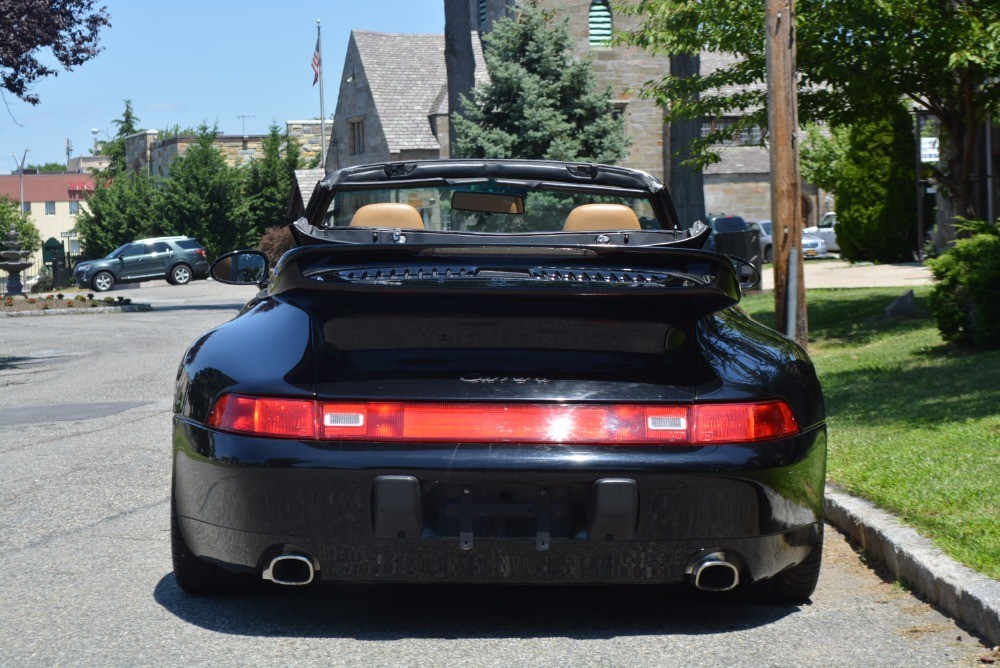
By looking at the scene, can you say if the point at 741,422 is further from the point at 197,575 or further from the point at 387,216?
the point at 387,216

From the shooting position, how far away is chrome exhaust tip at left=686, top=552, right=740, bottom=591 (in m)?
3.93

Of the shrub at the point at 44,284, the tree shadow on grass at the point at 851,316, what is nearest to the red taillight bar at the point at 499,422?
the tree shadow on grass at the point at 851,316

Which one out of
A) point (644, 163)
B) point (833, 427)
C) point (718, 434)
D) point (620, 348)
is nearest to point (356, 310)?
point (620, 348)

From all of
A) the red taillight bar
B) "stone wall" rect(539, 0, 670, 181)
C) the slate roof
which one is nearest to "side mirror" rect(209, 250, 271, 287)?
the red taillight bar

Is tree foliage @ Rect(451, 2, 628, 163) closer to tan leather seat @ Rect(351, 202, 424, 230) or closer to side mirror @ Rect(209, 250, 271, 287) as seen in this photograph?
side mirror @ Rect(209, 250, 271, 287)

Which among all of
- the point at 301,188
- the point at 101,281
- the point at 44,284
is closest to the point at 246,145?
the point at 301,188

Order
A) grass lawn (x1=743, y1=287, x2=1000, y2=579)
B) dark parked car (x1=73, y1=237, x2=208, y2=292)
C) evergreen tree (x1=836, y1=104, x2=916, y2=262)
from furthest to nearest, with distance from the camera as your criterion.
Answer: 1. dark parked car (x1=73, y1=237, x2=208, y2=292)
2. evergreen tree (x1=836, y1=104, x2=916, y2=262)
3. grass lawn (x1=743, y1=287, x2=1000, y2=579)

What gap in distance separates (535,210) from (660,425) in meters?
2.34

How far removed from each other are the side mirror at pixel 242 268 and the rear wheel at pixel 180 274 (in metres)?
43.0

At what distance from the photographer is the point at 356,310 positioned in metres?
3.98

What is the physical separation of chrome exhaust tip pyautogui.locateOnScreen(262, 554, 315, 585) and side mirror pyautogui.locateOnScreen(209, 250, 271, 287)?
2131 millimetres

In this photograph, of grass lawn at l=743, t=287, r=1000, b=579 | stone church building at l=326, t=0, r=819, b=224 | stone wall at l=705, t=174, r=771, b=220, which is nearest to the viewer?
grass lawn at l=743, t=287, r=1000, b=579

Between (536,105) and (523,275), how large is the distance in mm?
22176

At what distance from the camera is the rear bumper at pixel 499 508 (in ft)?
12.4
